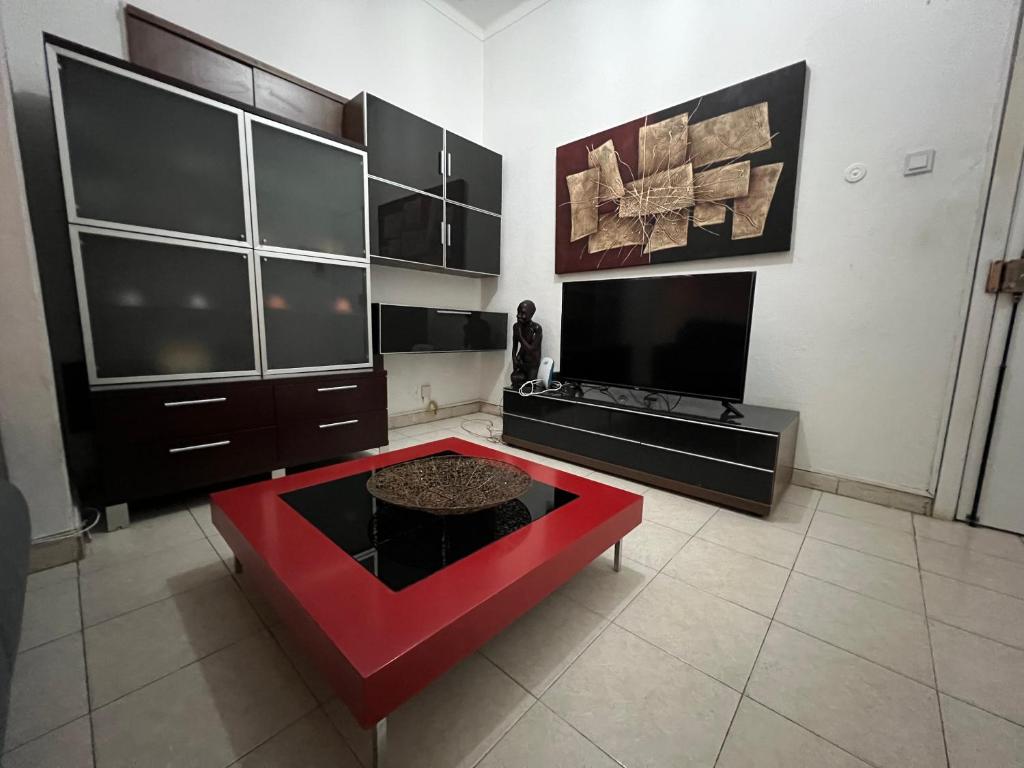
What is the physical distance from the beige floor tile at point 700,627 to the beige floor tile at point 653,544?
0.47 feet

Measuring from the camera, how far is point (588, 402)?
230 cm

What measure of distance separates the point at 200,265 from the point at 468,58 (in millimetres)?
2874

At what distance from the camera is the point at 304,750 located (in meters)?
0.76

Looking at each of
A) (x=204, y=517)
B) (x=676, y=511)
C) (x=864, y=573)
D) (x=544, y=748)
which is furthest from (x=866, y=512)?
(x=204, y=517)

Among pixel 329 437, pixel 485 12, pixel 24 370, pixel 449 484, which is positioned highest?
pixel 485 12

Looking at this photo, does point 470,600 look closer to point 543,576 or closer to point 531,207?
point 543,576

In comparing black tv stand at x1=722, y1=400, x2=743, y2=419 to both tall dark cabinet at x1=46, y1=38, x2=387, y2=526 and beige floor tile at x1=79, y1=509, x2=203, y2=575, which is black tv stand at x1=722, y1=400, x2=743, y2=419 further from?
beige floor tile at x1=79, y1=509, x2=203, y2=575

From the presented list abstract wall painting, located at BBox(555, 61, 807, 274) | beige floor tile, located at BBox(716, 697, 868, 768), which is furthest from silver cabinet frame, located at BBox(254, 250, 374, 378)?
beige floor tile, located at BBox(716, 697, 868, 768)

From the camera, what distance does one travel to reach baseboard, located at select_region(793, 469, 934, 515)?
5.97 ft

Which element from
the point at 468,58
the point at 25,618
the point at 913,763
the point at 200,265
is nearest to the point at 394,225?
the point at 200,265

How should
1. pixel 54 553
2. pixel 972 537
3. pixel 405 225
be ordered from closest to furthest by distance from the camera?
pixel 54 553 → pixel 972 537 → pixel 405 225

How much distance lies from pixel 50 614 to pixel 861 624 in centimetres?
232

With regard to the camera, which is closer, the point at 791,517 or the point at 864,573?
the point at 864,573

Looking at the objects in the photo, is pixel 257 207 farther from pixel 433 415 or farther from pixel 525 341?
pixel 433 415
